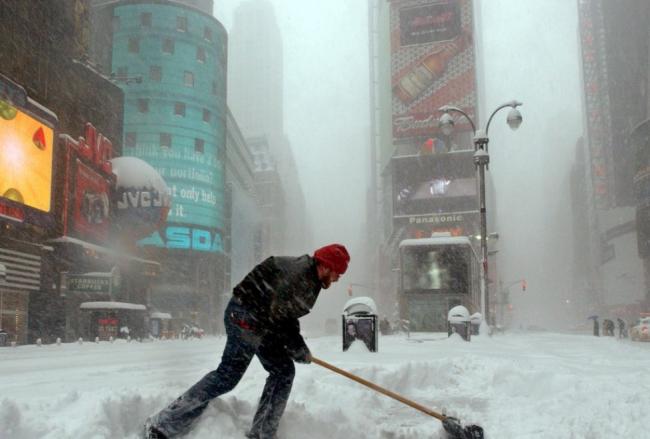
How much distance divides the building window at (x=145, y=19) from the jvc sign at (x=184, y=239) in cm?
2169

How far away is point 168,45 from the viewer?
66812 millimetres

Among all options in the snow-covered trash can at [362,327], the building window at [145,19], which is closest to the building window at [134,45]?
the building window at [145,19]

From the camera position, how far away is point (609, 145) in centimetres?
10450

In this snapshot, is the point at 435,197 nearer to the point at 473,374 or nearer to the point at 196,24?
the point at 196,24

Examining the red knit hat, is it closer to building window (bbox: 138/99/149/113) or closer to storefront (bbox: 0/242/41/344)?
storefront (bbox: 0/242/41/344)

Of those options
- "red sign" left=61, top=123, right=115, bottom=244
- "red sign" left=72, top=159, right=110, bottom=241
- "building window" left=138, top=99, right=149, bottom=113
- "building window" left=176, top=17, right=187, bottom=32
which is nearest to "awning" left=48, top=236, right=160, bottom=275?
"red sign" left=61, top=123, right=115, bottom=244

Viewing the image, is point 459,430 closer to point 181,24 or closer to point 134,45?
point 134,45

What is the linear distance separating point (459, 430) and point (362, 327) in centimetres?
728

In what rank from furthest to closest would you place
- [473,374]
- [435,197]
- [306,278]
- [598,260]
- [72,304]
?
1. [598,260]
2. [435,197]
3. [72,304]
4. [473,374]
5. [306,278]

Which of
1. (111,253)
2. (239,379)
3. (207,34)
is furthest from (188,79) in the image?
(239,379)

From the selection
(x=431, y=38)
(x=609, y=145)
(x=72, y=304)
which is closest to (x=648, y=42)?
(x=609, y=145)

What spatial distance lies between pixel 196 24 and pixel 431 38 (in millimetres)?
48844

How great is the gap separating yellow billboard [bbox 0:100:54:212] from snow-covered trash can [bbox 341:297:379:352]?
1633cm

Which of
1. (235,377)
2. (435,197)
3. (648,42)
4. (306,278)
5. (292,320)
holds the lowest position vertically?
(235,377)
